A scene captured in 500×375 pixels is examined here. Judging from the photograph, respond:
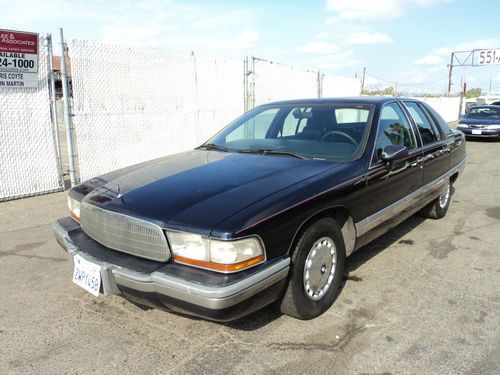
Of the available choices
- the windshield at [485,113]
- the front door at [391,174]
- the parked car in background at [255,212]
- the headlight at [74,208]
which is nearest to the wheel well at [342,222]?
the parked car in background at [255,212]

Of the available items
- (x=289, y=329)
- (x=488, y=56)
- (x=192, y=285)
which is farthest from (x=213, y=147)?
(x=488, y=56)

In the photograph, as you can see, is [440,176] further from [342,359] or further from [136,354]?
[136,354]

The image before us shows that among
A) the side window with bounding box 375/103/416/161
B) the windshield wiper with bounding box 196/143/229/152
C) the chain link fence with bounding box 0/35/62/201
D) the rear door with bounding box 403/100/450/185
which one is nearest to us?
the side window with bounding box 375/103/416/161

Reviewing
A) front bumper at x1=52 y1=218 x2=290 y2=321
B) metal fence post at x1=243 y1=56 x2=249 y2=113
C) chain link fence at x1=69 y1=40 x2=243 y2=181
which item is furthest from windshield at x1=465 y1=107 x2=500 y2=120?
front bumper at x1=52 y1=218 x2=290 y2=321

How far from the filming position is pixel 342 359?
2.53m

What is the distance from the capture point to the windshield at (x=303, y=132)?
3549 millimetres

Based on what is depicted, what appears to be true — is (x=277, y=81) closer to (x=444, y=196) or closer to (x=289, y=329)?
(x=444, y=196)

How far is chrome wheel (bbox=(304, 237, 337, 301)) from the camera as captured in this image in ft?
9.26

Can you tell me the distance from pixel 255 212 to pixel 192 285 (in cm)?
53

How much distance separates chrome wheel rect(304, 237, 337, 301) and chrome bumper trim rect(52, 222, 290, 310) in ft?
1.15

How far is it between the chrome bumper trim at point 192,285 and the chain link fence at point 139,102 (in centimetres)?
493

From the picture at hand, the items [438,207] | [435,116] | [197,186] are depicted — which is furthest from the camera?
[438,207]

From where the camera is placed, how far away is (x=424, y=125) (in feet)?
15.5

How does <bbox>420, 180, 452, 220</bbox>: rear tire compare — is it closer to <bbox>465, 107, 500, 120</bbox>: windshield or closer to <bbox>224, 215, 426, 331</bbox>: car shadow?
<bbox>224, 215, 426, 331</bbox>: car shadow
